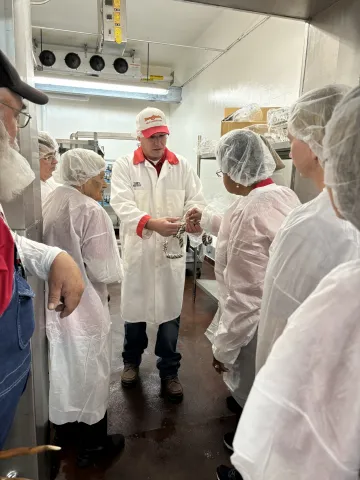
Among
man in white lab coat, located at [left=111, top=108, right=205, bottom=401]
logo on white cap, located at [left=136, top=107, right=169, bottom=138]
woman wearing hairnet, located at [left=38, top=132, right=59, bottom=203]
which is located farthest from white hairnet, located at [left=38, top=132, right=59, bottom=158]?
logo on white cap, located at [left=136, top=107, right=169, bottom=138]

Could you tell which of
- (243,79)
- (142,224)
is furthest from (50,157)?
(243,79)

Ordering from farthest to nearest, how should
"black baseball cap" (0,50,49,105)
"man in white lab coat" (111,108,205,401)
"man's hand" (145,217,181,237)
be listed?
"man in white lab coat" (111,108,205,401) < "man's hand" (145,217,181,237) < "black baseball cap" (0,50,49,105)

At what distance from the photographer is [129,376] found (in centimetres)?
203

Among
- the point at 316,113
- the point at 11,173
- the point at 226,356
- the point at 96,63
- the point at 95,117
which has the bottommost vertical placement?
the point at 226,356

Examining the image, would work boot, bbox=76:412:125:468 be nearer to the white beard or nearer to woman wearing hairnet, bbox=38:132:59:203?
the white beard

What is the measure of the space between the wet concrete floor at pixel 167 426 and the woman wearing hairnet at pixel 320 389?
3.89 ft

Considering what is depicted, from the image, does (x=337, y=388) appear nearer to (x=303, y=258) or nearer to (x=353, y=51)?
(x=303, y=258)

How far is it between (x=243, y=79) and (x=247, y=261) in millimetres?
2936

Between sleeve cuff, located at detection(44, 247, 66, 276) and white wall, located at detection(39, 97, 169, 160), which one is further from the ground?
white wall, located at detection(39, 97, 169, 160)

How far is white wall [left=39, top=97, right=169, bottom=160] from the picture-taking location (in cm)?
573

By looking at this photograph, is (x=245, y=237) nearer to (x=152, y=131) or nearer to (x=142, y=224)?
(x=142, y=224)

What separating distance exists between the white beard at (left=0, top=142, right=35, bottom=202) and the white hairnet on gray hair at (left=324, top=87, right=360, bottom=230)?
78 cm

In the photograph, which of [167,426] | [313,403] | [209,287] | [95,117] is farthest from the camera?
[95,117]

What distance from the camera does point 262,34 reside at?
312 centimetres
